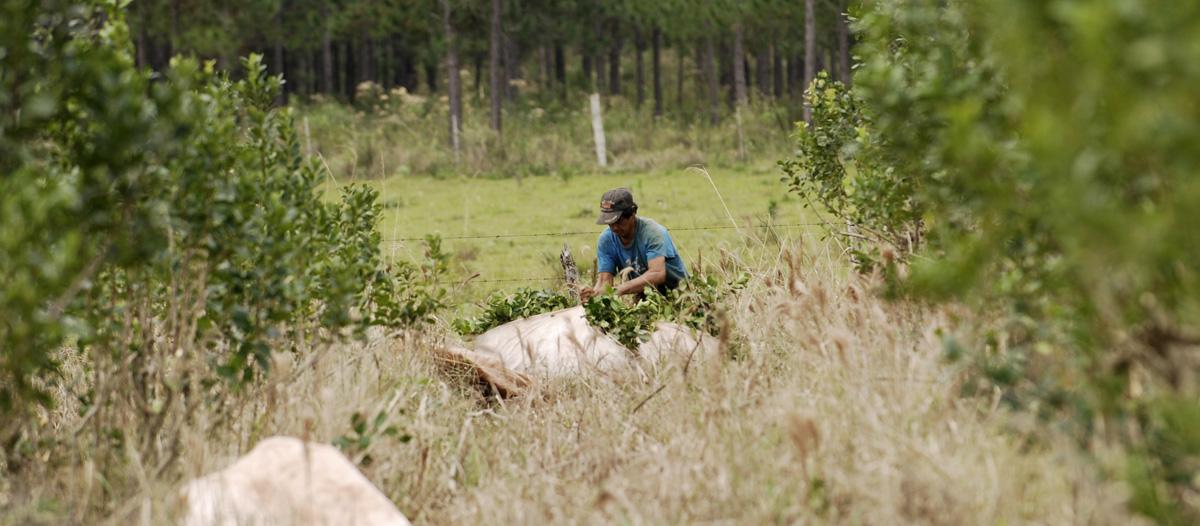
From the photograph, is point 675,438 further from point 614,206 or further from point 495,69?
point 495,69

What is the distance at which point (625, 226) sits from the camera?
7492 millimetres

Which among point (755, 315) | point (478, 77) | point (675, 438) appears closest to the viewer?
point (675, 438)

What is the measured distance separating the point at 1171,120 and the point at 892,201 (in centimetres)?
296

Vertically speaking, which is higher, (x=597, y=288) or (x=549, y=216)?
(x=597, y=288)

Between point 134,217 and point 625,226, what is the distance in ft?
13.2

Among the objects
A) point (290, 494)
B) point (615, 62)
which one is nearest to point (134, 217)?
point (290, 494)

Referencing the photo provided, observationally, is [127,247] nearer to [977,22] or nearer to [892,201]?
[977,22]

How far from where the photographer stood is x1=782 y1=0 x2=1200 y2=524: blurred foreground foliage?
2.30 m

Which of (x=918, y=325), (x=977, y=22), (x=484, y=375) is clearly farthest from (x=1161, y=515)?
(x=484, y=375)

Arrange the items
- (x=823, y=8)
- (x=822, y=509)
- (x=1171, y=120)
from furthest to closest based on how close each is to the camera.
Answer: (x=823, y=8) < (x=822, y=509) < (x=1171, y=120)

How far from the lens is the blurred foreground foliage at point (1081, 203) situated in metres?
2.30

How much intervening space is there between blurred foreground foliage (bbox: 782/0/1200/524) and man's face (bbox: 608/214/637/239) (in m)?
3.15

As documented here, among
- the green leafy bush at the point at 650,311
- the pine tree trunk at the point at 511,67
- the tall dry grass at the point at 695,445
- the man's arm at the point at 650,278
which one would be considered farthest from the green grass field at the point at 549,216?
the pine tree trunk at the point at 511,67

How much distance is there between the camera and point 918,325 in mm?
4754
